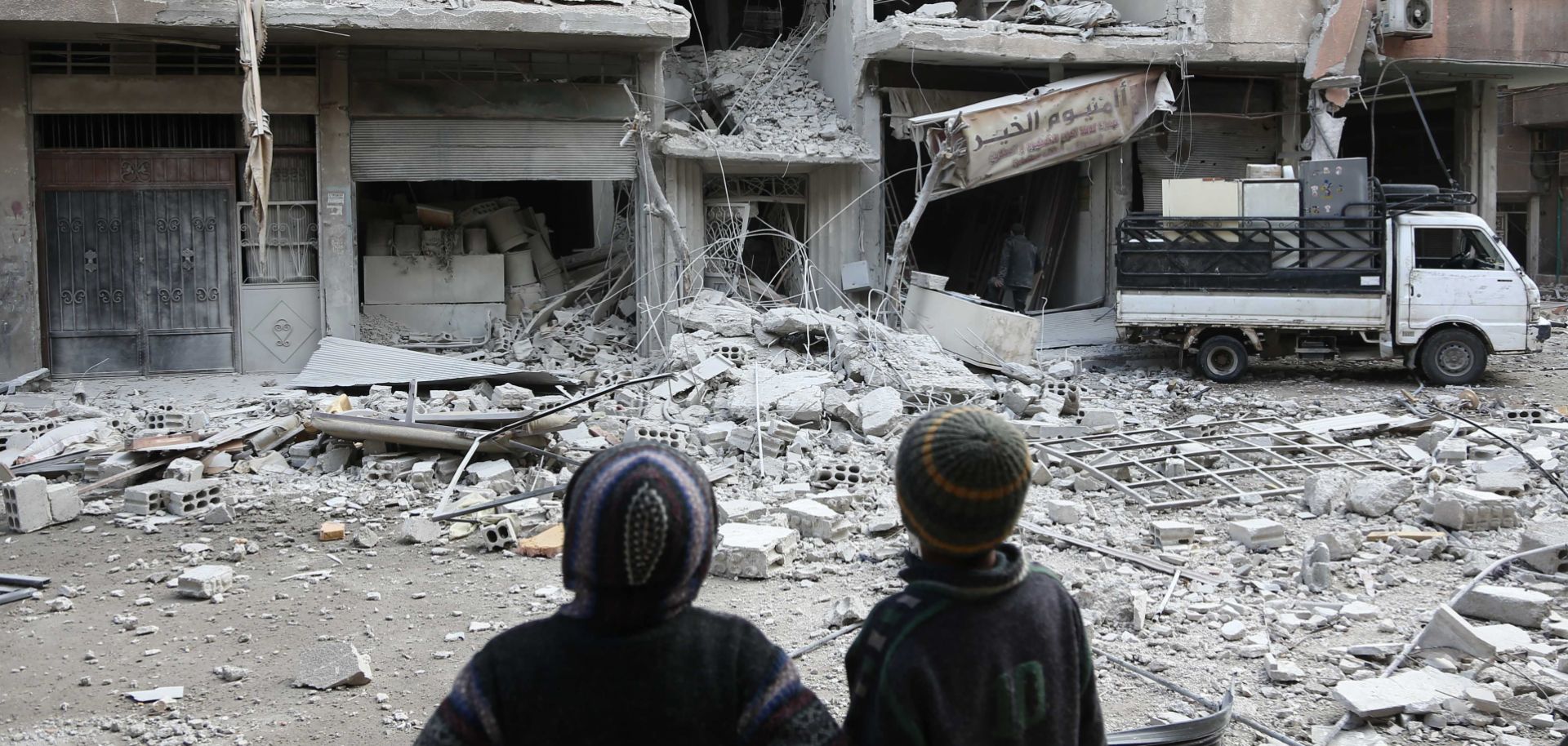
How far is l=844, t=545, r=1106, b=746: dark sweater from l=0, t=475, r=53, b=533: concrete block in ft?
24.2

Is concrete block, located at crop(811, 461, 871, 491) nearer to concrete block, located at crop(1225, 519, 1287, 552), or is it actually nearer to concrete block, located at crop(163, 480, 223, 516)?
concrete block, located at crop(1225, 519, 1287, 552)

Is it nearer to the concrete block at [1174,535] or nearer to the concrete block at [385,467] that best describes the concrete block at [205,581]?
the concrete block at [385,467]

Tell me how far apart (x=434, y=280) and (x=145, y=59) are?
3.72m

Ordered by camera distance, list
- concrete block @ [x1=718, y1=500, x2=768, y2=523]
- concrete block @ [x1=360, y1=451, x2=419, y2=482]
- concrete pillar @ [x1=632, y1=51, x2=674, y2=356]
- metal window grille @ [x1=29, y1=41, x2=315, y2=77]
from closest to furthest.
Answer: concrete block @ [x1=718, y1=500, x2=768, y2=523] < concrete block @ [x1=360, y1=451, x2=419, y2=482] < metal window grille @ [x1=29, y1=41, x2=315, y2=77] < concrete pillar @ [x1=632, y1=51, x2=674, y2=356]

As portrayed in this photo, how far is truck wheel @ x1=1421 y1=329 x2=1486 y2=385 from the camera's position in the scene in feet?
43.3

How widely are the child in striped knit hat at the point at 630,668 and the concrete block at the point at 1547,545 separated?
19.4 ft

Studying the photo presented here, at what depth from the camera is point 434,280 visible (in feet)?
49.8

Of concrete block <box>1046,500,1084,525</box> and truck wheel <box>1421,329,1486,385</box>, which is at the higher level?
truck wheel <box>1421,329,1486,385</box>

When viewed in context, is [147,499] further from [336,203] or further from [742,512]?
[336,203]

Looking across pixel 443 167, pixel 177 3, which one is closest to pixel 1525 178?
pixel 443 167

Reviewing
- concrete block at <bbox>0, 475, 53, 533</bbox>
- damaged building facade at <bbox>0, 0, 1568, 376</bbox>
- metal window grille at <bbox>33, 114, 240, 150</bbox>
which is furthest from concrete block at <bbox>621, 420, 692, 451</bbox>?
metal window grille at <bbox>33, 114, 240, 150</bbox>

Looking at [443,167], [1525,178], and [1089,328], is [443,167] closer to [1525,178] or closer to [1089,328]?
[1089,328]

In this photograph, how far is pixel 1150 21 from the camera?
1656cm

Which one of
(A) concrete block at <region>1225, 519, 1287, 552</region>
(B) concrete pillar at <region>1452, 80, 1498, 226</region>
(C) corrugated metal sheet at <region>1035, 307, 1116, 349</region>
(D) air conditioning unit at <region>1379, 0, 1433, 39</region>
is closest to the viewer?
(A) concrete block at <region>1225, 519, 1287, 552</region>
